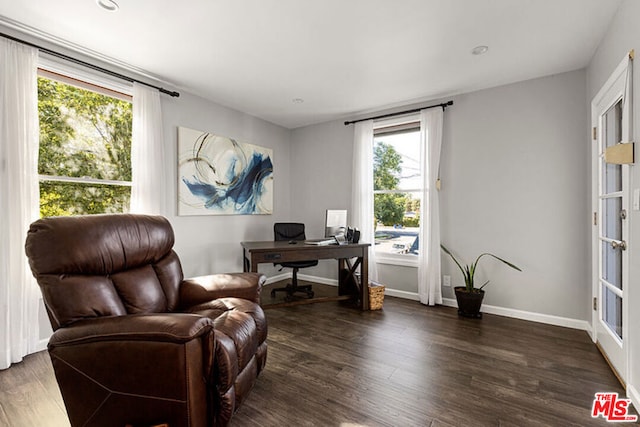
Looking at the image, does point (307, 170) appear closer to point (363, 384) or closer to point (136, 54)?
point (136, 54)

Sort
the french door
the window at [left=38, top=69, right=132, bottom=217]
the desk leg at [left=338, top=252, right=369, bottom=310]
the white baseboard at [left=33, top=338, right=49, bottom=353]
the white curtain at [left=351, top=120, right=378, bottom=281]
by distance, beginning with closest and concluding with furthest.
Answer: the french door < the white baseboard at [left=33, top=338, right=49, bottom=353] < the window at [left=38, top=69, right=132, bottom=217] < the desk leg at [left=338, top=252, right=369, bottom=310] < the white curtain at [left=351, top=120, right=378, bottom=281]

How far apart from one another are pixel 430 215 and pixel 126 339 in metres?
3.09

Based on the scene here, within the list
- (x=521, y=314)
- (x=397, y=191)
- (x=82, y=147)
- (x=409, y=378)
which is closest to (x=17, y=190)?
(x=82, y=147)

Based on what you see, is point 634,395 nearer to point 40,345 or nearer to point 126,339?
point 126,339

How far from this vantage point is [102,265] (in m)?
1.58

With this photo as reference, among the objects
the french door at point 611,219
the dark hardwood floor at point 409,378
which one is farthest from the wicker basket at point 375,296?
the french door at point 611,219

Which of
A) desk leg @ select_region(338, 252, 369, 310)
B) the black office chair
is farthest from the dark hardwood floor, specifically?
the black office chair

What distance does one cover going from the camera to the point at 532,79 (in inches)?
115

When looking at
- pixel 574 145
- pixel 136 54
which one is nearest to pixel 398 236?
pixel 574 145

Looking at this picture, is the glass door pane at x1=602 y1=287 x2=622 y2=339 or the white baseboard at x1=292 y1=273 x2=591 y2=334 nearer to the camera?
the glass door pane at x1=602 y1=287 x2=622 y2=339

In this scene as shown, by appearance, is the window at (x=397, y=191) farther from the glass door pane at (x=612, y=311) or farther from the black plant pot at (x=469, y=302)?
the glass door pane at (x=612, y=311)

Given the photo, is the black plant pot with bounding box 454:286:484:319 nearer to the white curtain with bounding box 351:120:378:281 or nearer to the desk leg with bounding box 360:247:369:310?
the desk leg with bounding box 360:247:369:310

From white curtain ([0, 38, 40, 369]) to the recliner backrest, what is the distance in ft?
3.13

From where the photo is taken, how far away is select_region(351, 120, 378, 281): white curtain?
387cm
